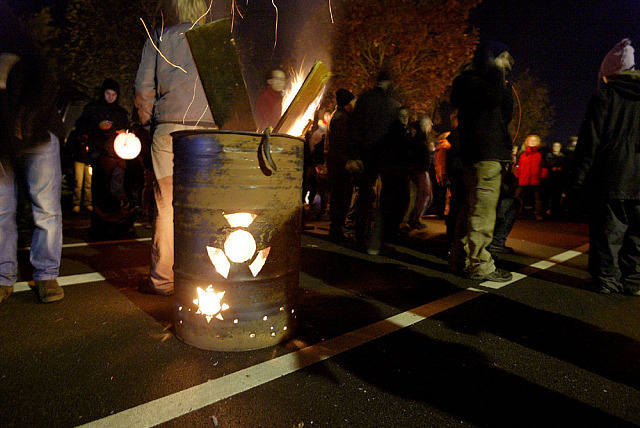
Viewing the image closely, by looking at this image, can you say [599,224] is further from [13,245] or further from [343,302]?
[13,245]

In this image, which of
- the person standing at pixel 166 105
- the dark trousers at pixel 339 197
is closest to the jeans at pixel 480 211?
the dark trousers at pixel 339 197

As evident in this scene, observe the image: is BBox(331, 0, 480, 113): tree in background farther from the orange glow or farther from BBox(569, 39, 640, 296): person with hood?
the orange glow

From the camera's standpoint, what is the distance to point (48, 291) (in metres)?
3.22

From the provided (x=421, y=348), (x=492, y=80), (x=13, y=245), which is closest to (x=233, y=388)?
(x=421, y=348)

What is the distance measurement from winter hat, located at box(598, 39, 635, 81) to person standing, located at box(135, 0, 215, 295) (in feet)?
13.2

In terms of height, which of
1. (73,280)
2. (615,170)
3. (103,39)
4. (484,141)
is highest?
(103,39)

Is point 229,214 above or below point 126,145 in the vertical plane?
below

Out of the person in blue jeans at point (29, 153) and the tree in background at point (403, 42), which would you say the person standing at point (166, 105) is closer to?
the person in blue jeans at point (29, 153)

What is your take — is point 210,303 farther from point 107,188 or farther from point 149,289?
point 107,188

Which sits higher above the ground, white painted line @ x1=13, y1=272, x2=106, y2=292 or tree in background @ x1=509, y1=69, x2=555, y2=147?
tree in background @ x1=509, y1=69, x2=555, y2=147

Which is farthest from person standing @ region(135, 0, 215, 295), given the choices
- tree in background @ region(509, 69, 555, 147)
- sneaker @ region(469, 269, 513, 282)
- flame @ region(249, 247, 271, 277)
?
tree in background @ region(509, 69, 555, 147)

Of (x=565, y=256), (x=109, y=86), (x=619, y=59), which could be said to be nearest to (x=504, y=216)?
(x=565, y=256)

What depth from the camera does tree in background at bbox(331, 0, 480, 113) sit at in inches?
728

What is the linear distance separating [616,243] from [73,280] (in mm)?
5289
